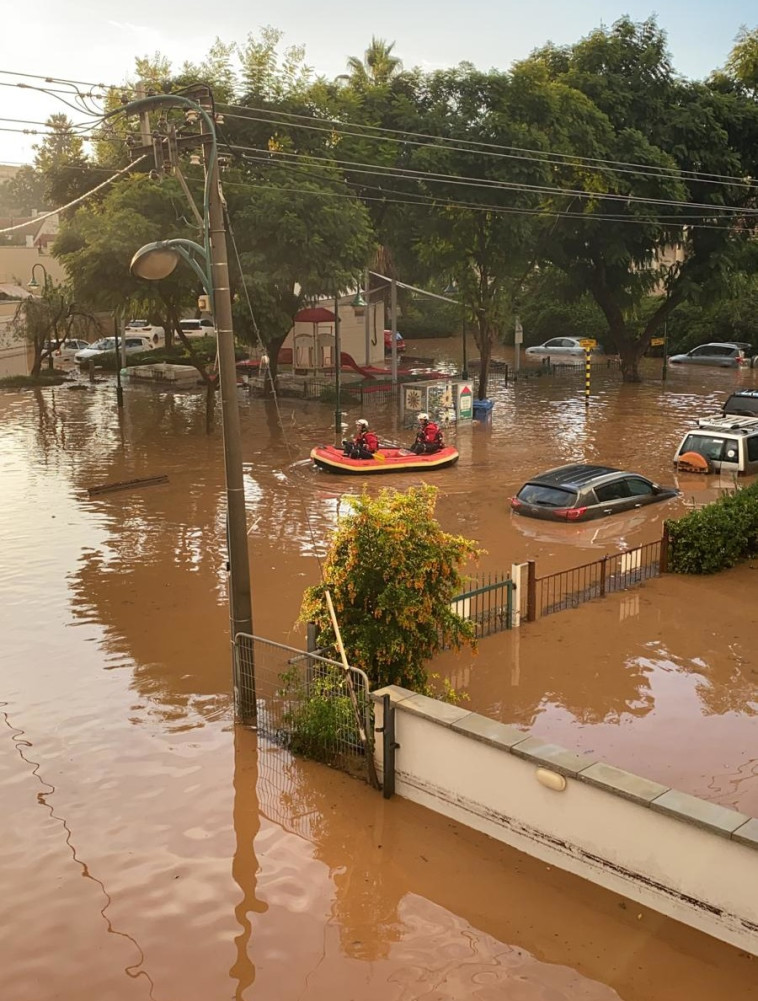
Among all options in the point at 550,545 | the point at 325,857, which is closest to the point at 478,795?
the point at 325,857

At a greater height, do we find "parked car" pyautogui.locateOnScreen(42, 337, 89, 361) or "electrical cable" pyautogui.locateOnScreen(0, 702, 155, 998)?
"parked car" pyautogui.locateOnScreen(42, 337, 89, 361)

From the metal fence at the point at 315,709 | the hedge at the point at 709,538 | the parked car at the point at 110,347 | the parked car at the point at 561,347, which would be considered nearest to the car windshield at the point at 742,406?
the hedge at the point at 709,538

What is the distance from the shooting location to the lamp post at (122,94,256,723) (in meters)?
10.2

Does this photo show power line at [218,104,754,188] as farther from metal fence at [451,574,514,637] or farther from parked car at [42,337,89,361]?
parked car at [42,337,89,361]

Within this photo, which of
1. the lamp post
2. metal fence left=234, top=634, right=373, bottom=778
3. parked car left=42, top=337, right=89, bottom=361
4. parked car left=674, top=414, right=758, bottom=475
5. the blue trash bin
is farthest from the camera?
parked car left=42, top=337, right=89, bottom=361

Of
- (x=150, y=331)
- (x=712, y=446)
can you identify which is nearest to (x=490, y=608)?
(x=712, y=446)

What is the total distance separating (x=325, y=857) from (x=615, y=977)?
9.22ft

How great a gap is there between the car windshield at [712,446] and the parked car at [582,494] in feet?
11.8

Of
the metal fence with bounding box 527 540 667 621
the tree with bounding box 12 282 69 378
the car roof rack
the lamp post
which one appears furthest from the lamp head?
the tree with bounding box 12 282 69 378

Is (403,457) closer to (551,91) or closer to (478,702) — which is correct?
(478,702)

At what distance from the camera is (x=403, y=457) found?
26188 millimetres

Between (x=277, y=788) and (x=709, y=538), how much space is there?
9.97m

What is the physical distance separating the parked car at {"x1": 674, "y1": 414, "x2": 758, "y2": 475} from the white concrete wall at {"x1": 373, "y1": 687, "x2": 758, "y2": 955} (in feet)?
58.4

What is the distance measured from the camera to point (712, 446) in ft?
83.5
